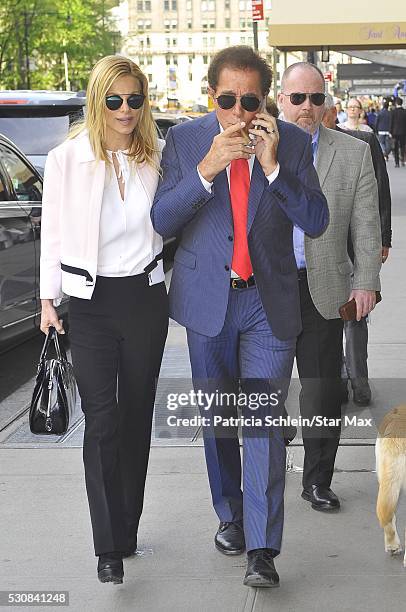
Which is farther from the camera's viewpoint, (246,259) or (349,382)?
(349,382)

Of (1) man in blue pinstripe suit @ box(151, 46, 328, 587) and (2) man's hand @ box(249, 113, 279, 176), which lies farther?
(1) man in blue pinstripe suit @ box(151, 46, 328, 587)

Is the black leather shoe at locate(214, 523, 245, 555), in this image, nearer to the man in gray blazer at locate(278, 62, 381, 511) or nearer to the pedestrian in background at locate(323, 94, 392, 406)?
the man in gray blazer at locate(278, 62, 381, 511)

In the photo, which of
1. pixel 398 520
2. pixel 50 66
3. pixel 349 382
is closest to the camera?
pixel 398 520

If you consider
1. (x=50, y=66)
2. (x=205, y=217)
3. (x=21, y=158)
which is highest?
(x=205, y=217)

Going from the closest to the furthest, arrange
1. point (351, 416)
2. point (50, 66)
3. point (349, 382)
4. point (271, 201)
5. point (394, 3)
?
1. point (271, 201)
2. point (351, 416)
3. point (349, 382)
4. point (394, 3)
5. point (50, 66)

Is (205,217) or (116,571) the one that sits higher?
(205,217)

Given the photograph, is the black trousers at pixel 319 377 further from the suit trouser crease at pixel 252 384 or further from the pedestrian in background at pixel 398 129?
the pedestrian in background at pixel 398 129

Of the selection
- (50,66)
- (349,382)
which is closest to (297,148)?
(349,382)

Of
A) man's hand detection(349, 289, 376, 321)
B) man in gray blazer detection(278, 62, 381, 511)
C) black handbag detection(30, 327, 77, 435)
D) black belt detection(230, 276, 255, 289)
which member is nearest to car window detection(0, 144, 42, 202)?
man in gray blazer detection(278, 62, 381, 511)

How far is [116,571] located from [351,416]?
9.45 ft

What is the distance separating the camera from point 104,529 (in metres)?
4.42

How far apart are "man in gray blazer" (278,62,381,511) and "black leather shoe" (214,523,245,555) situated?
2.20ft

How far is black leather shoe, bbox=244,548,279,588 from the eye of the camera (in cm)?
434

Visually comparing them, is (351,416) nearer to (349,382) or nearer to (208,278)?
(349,382)
